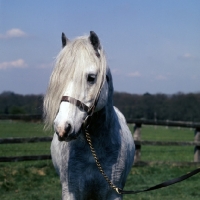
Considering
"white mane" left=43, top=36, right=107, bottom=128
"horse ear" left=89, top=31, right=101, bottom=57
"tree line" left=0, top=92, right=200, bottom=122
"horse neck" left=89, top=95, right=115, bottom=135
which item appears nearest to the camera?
"white mane" left=43, top=36, right=107, bottom=128

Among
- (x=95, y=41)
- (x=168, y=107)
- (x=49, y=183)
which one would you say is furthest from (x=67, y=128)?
(x=168, y=107)

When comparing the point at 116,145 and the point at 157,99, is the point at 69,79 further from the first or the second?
the point at 157,99

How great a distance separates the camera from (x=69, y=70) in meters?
3.21

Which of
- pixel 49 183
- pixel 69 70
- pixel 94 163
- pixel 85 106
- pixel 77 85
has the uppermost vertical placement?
pixel 69 70

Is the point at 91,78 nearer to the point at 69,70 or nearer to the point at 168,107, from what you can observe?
the point at 69,70

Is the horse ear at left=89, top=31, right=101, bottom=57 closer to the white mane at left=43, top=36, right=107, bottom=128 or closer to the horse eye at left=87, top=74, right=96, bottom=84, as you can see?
the white mane at left=43, top=36, right=107, bottom=128

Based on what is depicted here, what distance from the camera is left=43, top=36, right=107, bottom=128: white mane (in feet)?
10.5

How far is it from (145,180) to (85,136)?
5816mm

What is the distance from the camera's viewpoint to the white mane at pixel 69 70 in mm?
3186

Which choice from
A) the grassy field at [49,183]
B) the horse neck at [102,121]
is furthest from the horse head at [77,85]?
the grassy field at [49,183]

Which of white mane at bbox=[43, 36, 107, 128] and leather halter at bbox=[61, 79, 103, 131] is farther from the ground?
white mane at bbox=[43, 36, 107, 128]

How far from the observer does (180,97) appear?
3469cm

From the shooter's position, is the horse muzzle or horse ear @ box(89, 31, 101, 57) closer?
the horse muzzle

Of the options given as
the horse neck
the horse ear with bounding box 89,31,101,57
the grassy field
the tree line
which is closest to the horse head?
the horse ear with bounding box 89,31,101,57
